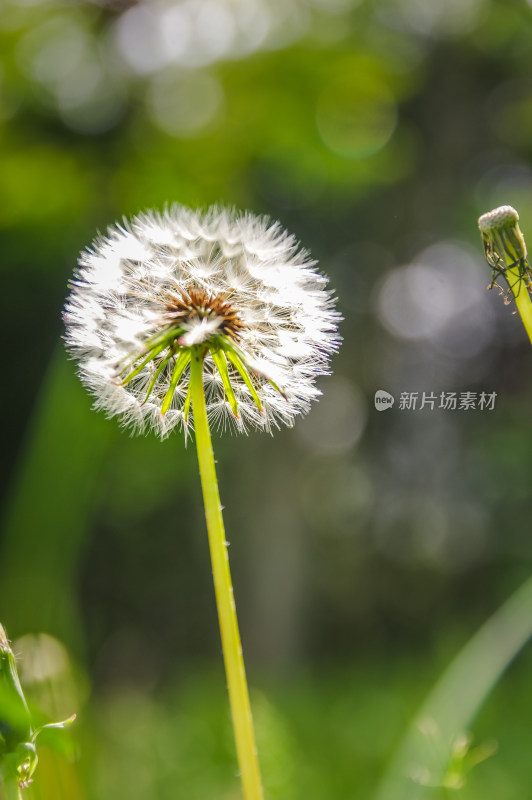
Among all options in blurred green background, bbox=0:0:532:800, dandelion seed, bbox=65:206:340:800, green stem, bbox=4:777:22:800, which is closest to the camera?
green stem, bbox=4:777:22:800

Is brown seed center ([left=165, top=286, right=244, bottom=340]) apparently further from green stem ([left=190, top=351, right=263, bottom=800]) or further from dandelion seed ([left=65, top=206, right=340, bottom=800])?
green stem ([left=190, top=351, right=263, bottom=800])

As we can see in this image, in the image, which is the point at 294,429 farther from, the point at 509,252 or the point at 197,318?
the point at 509,252

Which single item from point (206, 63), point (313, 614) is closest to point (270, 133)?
point (206, 63)

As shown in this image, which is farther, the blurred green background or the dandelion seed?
the blurred green background

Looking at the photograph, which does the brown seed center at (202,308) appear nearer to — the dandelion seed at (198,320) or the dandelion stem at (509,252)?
the dandelion seed at (198,320)

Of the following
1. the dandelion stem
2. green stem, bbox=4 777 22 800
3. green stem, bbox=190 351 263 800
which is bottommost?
green stem, bbox=4 777 22 800

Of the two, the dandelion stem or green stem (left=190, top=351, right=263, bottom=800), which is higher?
the dandelion stem

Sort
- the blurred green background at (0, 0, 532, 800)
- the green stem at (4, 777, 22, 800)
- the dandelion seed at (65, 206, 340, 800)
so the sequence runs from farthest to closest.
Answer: the blurred green background at (0, 0, 532, 800), the dandelion seed at (65, 206, 340, 800), the green stem at (4, 777, 22, 800)

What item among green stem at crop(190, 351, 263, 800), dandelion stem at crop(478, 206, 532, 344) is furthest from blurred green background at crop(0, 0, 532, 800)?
dandelion stem at crop(478, 206, 532, 344)
